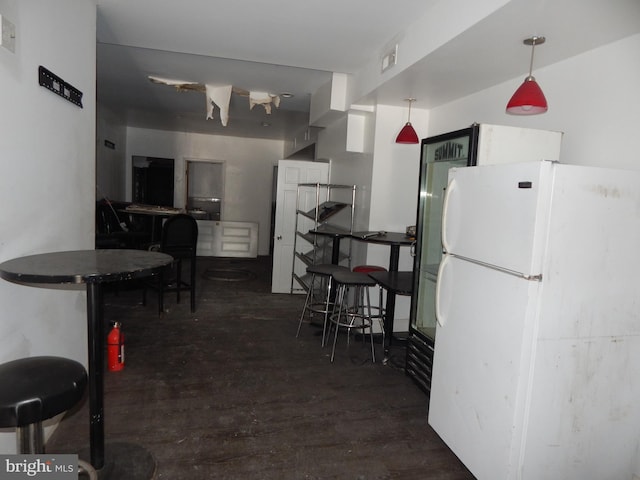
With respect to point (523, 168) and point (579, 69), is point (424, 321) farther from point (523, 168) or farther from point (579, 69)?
point (579, 69)

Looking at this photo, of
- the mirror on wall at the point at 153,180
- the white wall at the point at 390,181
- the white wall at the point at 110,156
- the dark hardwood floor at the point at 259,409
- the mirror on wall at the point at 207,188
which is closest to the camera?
the dark hardwood floor at the point at 259,409

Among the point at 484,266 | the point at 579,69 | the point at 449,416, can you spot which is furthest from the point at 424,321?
the point at 579,69

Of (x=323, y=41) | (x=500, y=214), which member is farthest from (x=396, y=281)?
(x=323, y=41)

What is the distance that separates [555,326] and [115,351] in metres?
2.87

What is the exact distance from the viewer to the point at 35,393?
1.36 m

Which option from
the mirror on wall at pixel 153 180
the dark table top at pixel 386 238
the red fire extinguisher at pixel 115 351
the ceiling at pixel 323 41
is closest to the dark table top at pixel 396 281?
the dark table top at pixel 386 238

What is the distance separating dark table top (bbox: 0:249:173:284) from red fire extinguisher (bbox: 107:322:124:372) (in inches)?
52.0

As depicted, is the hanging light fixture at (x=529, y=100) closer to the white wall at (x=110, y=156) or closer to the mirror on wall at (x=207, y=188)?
the white wall at (x=110, y=156)

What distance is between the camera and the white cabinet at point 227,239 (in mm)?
8633

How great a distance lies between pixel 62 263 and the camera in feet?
5.58

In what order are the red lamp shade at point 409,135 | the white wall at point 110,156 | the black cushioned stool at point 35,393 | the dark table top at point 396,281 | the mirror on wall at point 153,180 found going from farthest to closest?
1. the mirror on wall at point 153,180
2. the white wall at point 110,156
3. the red lamp shade at point 409,135
4. the dark table top at point 396,281
5. the black cushioned stool at point 35,393

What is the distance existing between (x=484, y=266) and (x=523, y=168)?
488 millimetres

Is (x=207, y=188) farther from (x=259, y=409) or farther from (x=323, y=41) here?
(x=259, y=409)

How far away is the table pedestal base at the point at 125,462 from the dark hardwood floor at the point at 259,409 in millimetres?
45
